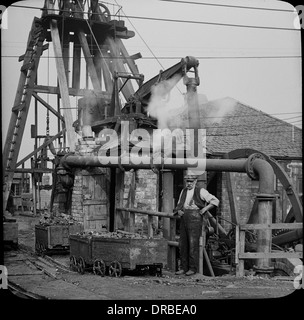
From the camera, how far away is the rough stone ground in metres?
7.54

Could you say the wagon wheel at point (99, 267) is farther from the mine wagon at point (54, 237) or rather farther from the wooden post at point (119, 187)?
the wooden post at point (119, 187)

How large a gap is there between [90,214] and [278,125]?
10872mm

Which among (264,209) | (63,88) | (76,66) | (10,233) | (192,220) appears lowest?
(10,233)

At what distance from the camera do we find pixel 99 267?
9469 millimetres

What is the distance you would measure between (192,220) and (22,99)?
271 inches

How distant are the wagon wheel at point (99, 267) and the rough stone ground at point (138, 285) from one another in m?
0.11

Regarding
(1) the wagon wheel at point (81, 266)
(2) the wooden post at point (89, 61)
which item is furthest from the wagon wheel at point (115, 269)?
(2) the wooden post at point (89, 61)

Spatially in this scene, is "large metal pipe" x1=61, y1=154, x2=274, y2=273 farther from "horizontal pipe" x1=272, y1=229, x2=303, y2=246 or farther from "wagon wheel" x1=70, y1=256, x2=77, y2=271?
"wagon wheel" x1=70, y1=256, x2=77, y2=271

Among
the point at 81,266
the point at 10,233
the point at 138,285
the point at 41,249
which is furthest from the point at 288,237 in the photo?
the point at 10,233

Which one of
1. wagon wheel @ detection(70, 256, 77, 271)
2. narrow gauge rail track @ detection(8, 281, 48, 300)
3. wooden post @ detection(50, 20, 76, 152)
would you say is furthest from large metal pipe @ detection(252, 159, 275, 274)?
wooden post @ detection(50, 20, 76, 152)

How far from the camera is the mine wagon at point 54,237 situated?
11.9 metres

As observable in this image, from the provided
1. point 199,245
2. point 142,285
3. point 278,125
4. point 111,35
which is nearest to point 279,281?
point 199,245

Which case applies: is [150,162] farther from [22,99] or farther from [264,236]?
[22,99]
